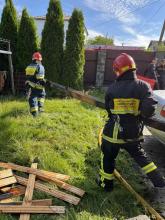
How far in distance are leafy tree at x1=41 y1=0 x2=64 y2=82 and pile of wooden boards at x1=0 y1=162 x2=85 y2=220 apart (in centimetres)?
770

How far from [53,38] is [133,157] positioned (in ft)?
28.6

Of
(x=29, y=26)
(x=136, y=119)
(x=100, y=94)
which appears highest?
(x=29, y=26)

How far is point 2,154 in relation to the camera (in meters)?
5.44

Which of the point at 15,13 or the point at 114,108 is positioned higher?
the point at 15,13

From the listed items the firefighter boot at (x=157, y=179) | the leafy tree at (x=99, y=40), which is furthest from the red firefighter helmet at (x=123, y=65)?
the leafy tree at (x=99, y=40)

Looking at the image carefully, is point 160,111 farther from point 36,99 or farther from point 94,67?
point 94,67

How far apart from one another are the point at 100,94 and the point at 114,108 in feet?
28.7

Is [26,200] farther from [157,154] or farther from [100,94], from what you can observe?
[100,94]

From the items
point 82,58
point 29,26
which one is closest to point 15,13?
point 29,26

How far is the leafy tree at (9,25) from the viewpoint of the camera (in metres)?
12.7

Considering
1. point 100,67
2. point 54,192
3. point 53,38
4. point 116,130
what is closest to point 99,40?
point 100,67

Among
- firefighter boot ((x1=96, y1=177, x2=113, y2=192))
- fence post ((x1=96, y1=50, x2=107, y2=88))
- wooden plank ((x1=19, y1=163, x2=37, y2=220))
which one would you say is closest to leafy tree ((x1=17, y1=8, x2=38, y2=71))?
fence post ((x1=96, y1=50, x2=107, y2=88))

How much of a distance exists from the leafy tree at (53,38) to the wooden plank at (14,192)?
815 centimetres

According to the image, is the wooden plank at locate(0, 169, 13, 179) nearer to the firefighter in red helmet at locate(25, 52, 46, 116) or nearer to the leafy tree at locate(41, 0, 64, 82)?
the firefighter in red helmet at locate(25, 52, 46, 116)
